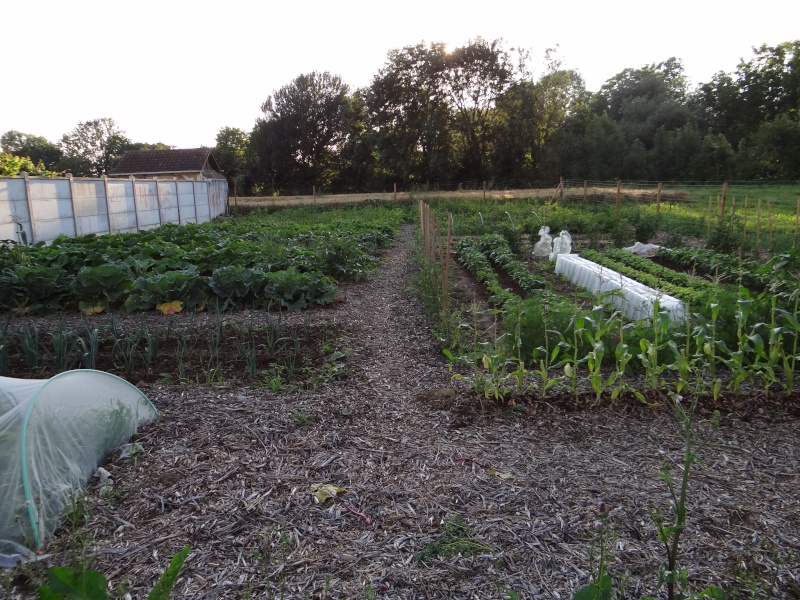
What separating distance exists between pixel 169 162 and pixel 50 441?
1386 inches

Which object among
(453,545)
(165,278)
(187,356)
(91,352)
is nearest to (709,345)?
(453,545)

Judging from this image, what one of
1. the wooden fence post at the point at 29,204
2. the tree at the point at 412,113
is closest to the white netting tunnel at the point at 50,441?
the wooden fence post at the point at 29,204

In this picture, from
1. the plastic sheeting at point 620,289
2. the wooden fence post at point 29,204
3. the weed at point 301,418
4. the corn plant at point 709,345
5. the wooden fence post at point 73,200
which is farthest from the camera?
the wooden fence post at point 73,200

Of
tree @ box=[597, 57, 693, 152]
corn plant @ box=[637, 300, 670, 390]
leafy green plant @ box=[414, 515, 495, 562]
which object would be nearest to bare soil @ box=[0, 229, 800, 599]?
leafy green plant @ box=[414, 515, 495, 562]

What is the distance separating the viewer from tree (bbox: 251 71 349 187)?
39.6 m

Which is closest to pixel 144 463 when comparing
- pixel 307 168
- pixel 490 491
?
pixel 490 491

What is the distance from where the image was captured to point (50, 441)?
2.84 metres

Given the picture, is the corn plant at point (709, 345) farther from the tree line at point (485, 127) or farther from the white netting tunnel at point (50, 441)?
the tree line at point (485, 127)

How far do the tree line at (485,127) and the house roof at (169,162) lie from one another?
4.68 metres

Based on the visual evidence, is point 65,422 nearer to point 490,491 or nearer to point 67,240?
point 490,491

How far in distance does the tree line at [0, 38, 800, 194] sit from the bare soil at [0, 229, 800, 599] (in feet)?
109

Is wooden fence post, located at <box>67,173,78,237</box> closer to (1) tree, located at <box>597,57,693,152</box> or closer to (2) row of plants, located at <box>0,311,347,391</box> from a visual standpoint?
(2) row of plants, located at <box>0,311,347,391</box>

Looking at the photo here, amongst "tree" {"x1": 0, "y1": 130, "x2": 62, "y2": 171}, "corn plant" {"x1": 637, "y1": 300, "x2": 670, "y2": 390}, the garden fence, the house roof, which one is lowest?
"corn plant" {"x1": 637, "y1": 300, "x2": 670, "y2": 390}

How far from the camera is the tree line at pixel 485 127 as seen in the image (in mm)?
34000
